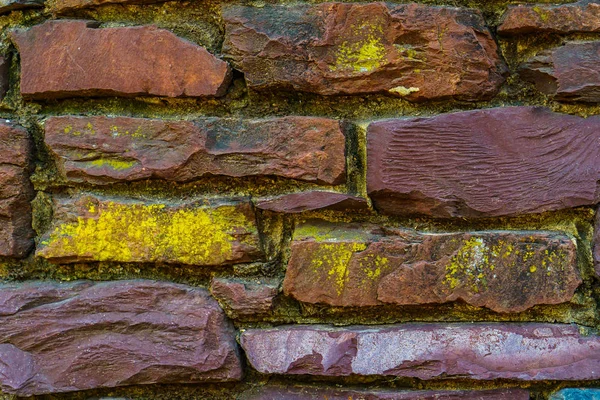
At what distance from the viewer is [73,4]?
29.1 inches

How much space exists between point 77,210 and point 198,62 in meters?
0.24

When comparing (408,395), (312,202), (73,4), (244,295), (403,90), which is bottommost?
(408,395)

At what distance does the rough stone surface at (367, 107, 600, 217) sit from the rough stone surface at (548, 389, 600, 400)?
226mm

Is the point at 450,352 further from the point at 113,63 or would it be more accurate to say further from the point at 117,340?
the point at 113,63

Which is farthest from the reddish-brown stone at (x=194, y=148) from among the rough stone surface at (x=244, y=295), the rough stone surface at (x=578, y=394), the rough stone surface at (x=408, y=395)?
the rough stone surface at (x=578, y=394)

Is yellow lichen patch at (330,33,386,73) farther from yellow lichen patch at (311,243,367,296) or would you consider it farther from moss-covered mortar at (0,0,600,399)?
yellow lichen patch at (311,243,367,296)

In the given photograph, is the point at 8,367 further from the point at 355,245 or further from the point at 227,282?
the point at 355,245

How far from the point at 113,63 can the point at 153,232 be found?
221mm

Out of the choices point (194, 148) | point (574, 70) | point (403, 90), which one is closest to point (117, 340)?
point (194, 148)

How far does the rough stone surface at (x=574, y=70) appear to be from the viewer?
69cm

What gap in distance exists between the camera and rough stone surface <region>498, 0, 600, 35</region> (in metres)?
0.69

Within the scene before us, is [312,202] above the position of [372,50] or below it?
below

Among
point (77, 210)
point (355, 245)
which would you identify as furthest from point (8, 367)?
point (355, 245)

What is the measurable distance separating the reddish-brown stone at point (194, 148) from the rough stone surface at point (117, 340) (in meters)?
0.15
